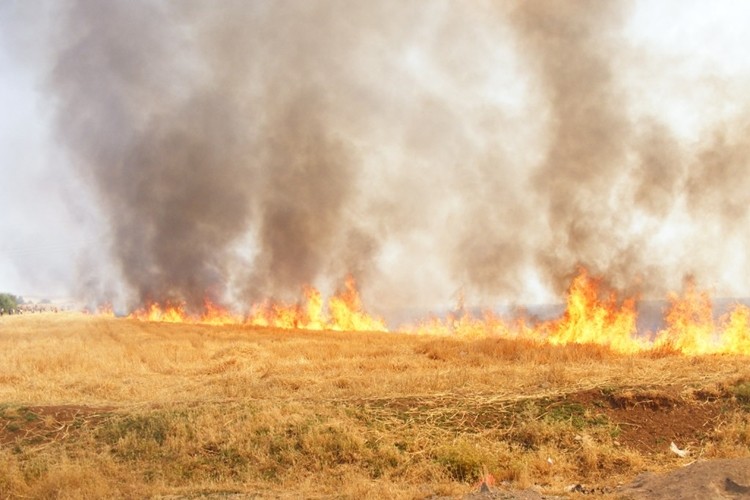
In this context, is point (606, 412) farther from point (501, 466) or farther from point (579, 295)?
point (579, 295)

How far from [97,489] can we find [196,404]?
425 cm

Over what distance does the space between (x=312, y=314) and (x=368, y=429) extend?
34.2m

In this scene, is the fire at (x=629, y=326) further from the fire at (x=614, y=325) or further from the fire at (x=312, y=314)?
the fire at (x=312, y=314)

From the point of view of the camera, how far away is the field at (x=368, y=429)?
9.43m

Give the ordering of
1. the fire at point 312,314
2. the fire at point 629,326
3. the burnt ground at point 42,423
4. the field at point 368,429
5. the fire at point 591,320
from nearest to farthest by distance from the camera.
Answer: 1. the field at point 368,429
2. the burnt ground at point 42,423
3. the fire at point 629,326
4. the fire at point 591,320
5. the fire at point 312,314

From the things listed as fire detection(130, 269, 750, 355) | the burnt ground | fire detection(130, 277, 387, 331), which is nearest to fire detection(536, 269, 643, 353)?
fire detection(130, 269, 750, 355)

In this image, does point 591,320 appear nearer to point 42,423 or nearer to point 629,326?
point 629,326

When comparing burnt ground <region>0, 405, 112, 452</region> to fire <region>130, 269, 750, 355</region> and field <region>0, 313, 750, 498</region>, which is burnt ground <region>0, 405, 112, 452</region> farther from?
fire <region>130, 269, 750, 355</region>

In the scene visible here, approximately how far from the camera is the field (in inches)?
371

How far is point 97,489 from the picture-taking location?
8.85 m

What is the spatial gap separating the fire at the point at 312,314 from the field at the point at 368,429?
25338mm

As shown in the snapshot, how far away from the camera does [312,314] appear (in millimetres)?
44969

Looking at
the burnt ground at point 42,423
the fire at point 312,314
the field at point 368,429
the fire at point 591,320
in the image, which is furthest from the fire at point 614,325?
the burnt ground at point 42,423

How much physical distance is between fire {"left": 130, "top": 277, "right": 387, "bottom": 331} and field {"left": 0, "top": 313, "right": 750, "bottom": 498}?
25.3m
